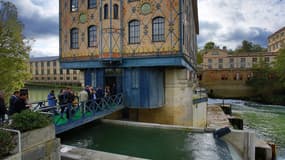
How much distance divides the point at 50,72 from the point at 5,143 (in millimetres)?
73073

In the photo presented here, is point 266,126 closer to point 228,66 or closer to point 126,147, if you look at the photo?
point 126,147

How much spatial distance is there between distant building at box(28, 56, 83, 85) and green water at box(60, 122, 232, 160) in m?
57.3

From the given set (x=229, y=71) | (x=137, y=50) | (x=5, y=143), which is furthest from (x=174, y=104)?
(x=229, y=71)

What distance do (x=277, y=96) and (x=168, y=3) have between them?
37.0 meters

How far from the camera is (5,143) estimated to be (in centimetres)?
443

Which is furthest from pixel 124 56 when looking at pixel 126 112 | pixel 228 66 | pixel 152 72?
pixel 228 66

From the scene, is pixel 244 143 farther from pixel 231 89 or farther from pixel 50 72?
pixel 50 72

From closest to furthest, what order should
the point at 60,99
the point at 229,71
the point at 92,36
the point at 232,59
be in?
the point at 60,99 < the point at 92,36 < the point at 229,71 < the point at 232,59

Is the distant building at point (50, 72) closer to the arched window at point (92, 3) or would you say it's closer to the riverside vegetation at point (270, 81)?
the riverside vegetation at point (270, 81)

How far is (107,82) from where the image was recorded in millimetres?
15008

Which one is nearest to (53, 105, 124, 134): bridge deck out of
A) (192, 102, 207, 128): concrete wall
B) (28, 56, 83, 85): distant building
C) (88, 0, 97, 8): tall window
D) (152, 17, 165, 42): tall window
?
(152, 17, 165, 42): tall window

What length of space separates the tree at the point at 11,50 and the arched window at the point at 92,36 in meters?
6.29

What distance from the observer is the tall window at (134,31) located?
13.7 metres

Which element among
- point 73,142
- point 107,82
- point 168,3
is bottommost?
point 73,142
